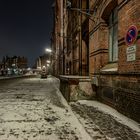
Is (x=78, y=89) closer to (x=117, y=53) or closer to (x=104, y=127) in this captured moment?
(x=117, y=53)

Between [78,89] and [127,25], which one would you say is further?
[78,89]

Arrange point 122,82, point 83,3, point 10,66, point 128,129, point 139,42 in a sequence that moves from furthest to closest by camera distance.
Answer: point 10,66 < point 83,3 < point 122,82 < point 139,42 < point 128,129

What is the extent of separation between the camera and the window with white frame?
9282 mm

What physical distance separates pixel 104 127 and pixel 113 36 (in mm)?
5281

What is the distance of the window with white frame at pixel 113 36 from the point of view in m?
9.28

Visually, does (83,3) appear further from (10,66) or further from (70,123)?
(10,66)

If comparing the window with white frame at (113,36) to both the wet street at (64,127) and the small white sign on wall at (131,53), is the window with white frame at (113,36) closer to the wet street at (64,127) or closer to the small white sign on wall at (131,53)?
the small white sign on wall at (131,53)

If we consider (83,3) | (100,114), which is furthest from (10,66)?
(100,114)

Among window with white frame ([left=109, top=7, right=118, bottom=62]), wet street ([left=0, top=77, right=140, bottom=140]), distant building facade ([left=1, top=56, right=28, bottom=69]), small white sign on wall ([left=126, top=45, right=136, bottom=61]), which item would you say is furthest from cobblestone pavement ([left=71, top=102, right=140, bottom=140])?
distant building facade ([left=1, top=56, right=28, bottom=69])

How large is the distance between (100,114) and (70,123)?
1.55 meters

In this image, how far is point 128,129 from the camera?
5.46m

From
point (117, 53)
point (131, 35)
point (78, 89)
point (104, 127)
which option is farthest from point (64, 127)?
point (78, 89)

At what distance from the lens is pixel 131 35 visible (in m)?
6.49

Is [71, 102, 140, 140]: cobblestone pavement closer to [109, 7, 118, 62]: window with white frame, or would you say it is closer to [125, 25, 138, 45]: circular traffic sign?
[125, 25, 138, 45]: circular traffic sign
